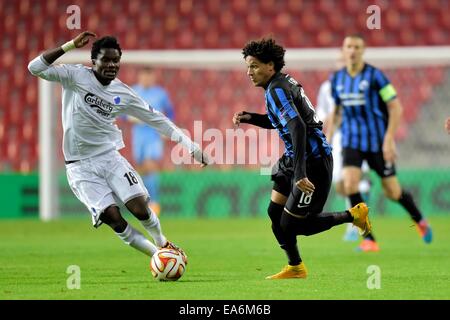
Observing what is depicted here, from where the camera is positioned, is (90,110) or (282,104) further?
(90,110)

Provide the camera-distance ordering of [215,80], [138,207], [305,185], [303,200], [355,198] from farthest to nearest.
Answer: [215,80]
[355,198]
[138,207]
[303,200]
[305,185]

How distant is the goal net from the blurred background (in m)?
0.02

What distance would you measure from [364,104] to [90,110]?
3.54 metres

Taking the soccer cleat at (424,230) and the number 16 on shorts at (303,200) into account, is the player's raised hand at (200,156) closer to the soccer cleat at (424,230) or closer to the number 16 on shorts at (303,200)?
the number 16 on shorts at (303,200)

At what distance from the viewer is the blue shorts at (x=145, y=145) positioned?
1493cm

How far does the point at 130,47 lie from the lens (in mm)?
17156

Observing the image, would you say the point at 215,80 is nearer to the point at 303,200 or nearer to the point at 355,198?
the point at 355,198

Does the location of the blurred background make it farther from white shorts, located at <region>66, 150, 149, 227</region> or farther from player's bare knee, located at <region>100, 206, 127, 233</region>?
player's bare knee, located at <region>100, 206, 127, 233</region>

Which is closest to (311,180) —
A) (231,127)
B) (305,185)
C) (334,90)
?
(305,185)

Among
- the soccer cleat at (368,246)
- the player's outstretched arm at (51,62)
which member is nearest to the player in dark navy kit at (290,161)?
the player's outstretched arm at (51,62)

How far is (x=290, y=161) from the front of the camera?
6.95m

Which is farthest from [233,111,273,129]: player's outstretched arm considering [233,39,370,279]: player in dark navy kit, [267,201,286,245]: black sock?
[267,201,286,245]: black sock
